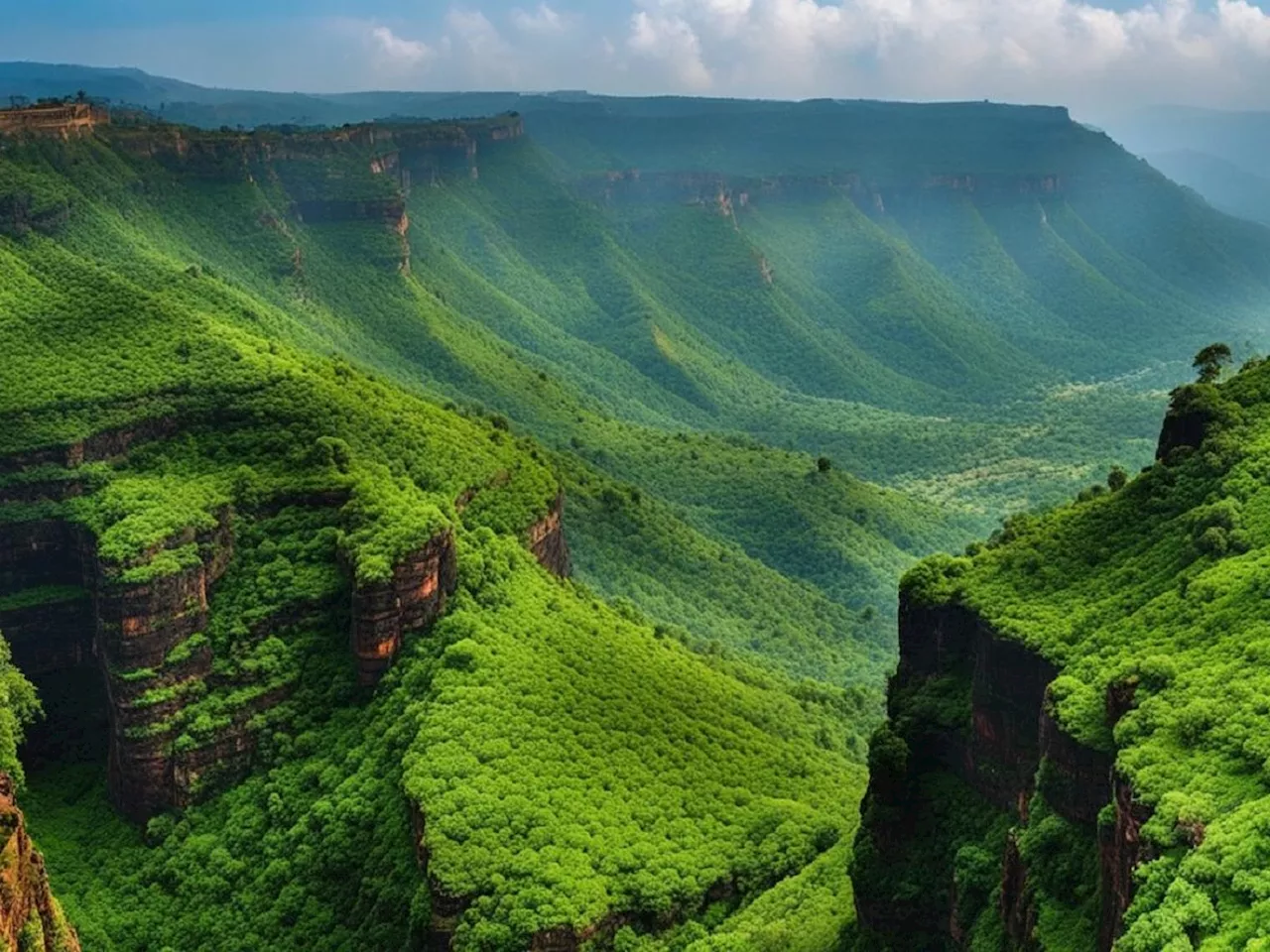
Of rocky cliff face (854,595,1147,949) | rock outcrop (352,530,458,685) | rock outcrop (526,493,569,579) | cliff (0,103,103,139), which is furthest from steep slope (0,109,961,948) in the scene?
cliff (0,103,103,139)

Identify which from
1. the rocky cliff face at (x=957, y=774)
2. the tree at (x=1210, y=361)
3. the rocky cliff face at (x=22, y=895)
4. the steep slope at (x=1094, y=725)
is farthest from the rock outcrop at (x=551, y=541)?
the rocky cliff face at (x=22, y=895)

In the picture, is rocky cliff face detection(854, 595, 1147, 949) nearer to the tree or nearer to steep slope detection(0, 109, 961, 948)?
steep slope detection(0, 109, 961, 948)

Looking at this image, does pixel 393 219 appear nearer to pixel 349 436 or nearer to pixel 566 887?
pixel 349 436

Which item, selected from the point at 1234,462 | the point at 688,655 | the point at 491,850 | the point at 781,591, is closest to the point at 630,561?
the point at 781,591

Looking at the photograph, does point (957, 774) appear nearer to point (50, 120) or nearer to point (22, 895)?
point (22, 895)

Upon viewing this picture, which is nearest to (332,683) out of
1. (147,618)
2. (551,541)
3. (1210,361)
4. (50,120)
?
(147,618)

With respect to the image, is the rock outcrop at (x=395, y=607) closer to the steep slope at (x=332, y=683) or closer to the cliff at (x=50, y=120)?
the steep slope at (x=332, y=683)
